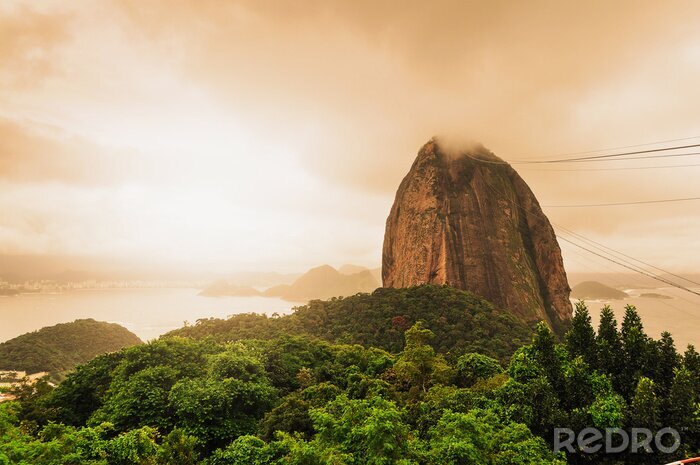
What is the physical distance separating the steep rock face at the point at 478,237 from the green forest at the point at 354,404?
44101mm

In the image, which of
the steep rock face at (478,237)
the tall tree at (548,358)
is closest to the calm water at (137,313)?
the steep rock face at (478,237)

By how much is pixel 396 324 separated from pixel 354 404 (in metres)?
40.1

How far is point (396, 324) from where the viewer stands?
5372 cm

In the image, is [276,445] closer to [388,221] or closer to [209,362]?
[209,362]

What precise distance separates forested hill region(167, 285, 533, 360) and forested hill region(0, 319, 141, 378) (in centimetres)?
3445

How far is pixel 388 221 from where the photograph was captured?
94000 millimetres

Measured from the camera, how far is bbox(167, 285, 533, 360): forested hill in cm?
4884

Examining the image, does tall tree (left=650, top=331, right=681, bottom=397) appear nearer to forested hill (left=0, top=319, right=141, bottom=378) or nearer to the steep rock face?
the steep rock face

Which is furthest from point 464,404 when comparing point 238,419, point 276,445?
point 238,419

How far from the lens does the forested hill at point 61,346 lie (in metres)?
65.5

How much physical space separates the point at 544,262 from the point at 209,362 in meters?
82.3

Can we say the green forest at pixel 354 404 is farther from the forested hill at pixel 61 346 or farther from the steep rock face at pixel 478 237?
the forested hill at pixel 61 346

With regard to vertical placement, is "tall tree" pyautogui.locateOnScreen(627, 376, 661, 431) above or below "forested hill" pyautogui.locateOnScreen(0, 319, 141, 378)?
above

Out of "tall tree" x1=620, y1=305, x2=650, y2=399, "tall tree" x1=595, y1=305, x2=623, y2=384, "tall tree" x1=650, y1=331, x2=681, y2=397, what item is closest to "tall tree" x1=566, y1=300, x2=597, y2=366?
"tall tree" x1=595, y1=305, x2=623, y2=384
